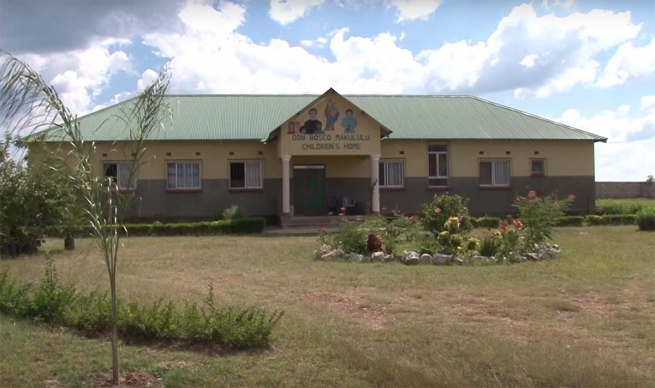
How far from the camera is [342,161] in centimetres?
3141

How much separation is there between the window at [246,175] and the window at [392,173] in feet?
17.7

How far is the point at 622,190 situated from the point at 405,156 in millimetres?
25236

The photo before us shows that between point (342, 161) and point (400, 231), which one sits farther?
point (342, 161)

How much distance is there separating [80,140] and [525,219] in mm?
12273

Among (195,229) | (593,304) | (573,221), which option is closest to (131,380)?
(593,304)

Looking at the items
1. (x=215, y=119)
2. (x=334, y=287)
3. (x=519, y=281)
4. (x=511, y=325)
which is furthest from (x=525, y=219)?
(x=215, y=119)

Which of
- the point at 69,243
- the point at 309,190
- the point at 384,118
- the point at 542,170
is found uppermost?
the point at 384,118

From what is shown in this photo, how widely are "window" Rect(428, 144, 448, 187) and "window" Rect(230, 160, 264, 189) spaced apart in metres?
7.58

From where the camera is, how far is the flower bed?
16.0 m

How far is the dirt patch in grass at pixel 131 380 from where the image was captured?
6.71 meters

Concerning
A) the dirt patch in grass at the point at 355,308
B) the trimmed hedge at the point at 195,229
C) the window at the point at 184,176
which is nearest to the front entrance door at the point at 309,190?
the window at the point at 184,176

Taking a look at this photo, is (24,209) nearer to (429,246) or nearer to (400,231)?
(400,231)

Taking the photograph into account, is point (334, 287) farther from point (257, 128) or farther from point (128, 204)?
point (257, 128)

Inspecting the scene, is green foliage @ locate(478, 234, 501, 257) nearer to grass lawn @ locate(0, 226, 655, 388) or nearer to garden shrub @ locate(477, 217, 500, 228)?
grass lawn @ locate(0, 226, 655, 388)
